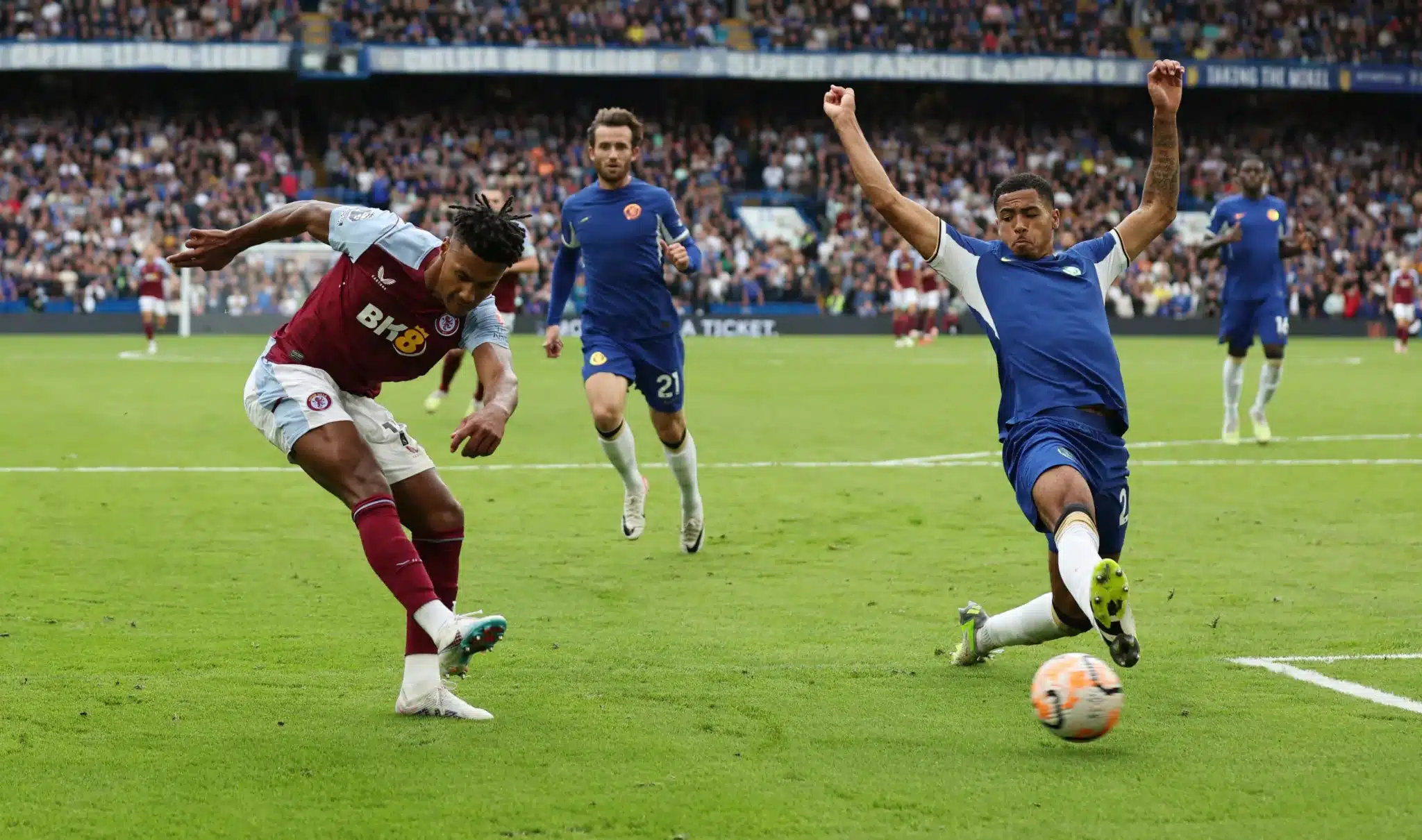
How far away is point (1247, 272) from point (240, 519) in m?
10.3

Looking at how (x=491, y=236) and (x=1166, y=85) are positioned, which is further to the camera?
(x=1166, y=85)

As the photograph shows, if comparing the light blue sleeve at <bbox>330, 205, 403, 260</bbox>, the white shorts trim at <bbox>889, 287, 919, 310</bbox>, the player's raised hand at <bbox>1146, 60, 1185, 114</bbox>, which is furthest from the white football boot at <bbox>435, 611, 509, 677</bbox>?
the white shorts trim at <bbox>889, 287, 919, 310</bbox>

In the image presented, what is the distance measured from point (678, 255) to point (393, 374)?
3.90 m

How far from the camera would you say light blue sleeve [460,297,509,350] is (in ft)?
20.3

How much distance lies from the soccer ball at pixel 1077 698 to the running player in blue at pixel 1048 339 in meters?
0.36

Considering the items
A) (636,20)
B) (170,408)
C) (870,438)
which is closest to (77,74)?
(636,20)

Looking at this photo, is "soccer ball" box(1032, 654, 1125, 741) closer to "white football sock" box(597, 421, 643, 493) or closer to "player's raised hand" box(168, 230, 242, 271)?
"player's raised hand" box(168, 230, 242, 271)

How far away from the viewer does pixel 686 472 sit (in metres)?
10.0

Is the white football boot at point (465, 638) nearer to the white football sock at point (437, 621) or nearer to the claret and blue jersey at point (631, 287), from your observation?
the white football sock at point (437, 621)

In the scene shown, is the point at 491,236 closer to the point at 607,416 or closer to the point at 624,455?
the point at 607,416

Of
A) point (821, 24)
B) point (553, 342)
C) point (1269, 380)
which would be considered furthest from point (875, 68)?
point (553, 342)

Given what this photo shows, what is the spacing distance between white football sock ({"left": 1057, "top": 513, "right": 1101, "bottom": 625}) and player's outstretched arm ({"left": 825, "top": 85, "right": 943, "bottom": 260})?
1329 millimetres

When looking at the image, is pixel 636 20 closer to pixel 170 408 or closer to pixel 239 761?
pixel 170 408

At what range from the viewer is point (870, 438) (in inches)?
642
